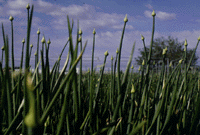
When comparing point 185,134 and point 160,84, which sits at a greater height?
point 160,84

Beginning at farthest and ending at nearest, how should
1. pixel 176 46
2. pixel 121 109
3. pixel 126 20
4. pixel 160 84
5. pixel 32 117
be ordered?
pixel 176 46 → pixel 160 84 → pixel 121 109 → pixel 126 20 → pixel 32 117

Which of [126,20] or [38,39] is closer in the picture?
[126,20]

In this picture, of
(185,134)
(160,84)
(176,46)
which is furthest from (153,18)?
(176,46)

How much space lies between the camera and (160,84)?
816mm

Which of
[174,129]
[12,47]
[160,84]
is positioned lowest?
[174,129]

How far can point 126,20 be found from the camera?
22.7 inches

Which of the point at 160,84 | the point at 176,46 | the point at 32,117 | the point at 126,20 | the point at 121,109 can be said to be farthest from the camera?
the point at 176,46

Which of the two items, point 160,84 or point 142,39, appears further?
point 160,84

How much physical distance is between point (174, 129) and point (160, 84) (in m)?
0.18

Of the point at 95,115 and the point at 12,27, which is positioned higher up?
the point at 12,27

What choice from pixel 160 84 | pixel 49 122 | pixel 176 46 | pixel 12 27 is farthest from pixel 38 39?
pixel 176 46

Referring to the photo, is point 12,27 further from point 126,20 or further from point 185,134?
point 185,134

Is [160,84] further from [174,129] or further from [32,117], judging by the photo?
[32,117]

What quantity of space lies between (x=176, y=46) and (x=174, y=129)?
22.4 meters
